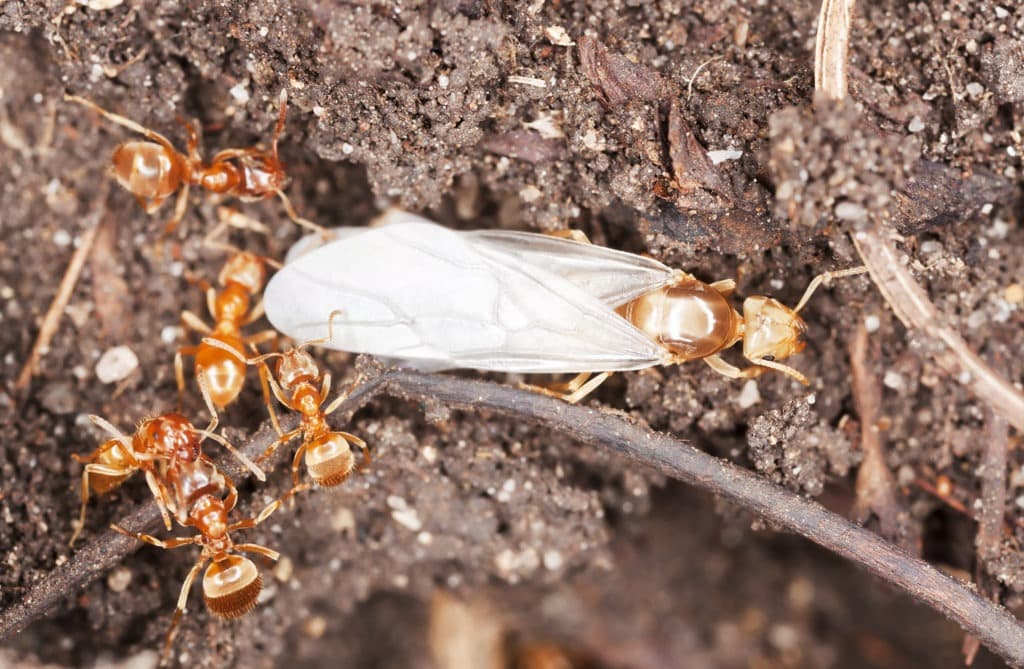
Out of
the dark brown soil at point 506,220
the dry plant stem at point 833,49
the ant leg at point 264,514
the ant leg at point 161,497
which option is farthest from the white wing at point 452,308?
the dry plant stem at point 833,49

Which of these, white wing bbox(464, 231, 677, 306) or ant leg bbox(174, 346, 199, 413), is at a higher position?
white wing bbox(464, 231, 677, 306)

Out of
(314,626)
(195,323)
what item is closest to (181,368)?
(195,323)

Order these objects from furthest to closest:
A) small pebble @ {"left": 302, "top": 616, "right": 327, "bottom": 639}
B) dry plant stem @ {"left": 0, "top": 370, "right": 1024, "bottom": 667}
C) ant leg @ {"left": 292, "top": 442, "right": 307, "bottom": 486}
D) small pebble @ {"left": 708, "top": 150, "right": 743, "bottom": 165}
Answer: small pebble @ {"left": 302, "top": 616, "right": 327, "bottom": 639}, ant leg @ {"left": 292, "top": 442, "right": 307, "bottom": 486}, small pebble @ {"left": 708, "top": 150, "right": 743, "bottom": 165}, dry plant stem @ {"left": 0, "top": 370, "right": 1024, "bottom": 667}

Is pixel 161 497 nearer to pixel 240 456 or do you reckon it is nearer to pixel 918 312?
pixel 240 456

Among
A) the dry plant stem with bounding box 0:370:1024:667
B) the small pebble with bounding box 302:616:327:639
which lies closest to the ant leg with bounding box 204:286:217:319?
the dry plant stem with bounding box 0:370:1024:667

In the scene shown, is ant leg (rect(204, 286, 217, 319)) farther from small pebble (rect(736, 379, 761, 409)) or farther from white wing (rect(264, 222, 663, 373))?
small pebble (rect(736, 379, 761, 409))

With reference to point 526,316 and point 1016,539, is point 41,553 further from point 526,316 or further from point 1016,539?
point 1016,539

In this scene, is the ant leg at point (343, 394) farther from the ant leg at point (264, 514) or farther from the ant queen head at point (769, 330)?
the ant queen head at point (769, 330)
